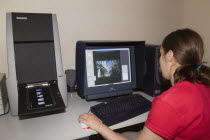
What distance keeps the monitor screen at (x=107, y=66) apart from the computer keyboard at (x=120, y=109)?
18 centimetres

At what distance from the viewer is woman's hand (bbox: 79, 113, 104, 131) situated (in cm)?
103

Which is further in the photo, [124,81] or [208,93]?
[124,81]

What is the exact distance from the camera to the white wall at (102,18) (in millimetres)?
1416

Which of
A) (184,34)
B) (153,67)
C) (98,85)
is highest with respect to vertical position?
(184,34)

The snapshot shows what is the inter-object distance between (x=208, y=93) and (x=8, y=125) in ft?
3.35

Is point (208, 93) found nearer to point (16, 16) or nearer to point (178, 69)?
point (178, 69)

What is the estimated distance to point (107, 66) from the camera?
1.44 meters

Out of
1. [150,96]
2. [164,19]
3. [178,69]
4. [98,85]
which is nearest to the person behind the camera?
[178,69]

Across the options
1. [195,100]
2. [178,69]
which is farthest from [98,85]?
[195,100]

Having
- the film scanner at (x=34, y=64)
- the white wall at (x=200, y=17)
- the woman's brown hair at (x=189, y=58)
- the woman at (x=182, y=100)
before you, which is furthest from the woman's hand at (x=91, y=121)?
the white wall at (x=200, y=17)

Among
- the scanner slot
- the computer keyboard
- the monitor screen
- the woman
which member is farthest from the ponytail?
the scanner slot

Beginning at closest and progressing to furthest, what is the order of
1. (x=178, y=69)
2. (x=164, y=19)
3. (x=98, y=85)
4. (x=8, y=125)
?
1. (x=178, y=69)
2. (x=8, y=125)
3. (x=98, y=85)
4. (x=164, y=19)

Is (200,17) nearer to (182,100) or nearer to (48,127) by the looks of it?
(182,100)

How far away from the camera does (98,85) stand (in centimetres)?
142
